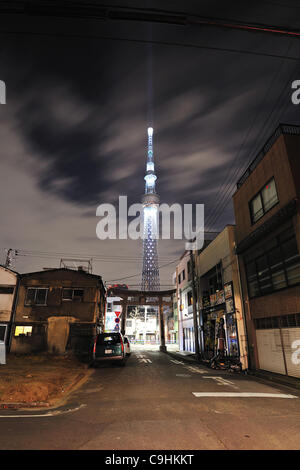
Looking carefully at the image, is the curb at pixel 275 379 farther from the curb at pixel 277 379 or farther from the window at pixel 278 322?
the window at pixel 278 322

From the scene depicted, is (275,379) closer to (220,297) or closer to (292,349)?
(292,349)

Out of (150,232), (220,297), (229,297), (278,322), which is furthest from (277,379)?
(150,232)

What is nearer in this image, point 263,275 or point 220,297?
point 263,275

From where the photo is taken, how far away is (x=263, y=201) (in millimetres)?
14047

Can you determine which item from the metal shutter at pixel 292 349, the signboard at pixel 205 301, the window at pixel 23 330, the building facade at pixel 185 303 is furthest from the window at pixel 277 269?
the window at pixel 23 330

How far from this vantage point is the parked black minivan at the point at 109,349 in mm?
15179

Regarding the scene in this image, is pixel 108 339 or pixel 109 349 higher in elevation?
pixel 108 339

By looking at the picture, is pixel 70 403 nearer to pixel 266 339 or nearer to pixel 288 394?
pixel 288 394

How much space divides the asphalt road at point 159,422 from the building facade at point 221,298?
22.9ft

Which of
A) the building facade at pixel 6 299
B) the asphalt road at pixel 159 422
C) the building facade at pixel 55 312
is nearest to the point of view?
the asphalt road at pixel 159 422

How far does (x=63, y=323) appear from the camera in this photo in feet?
72.7

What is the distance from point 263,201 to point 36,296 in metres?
20.2
